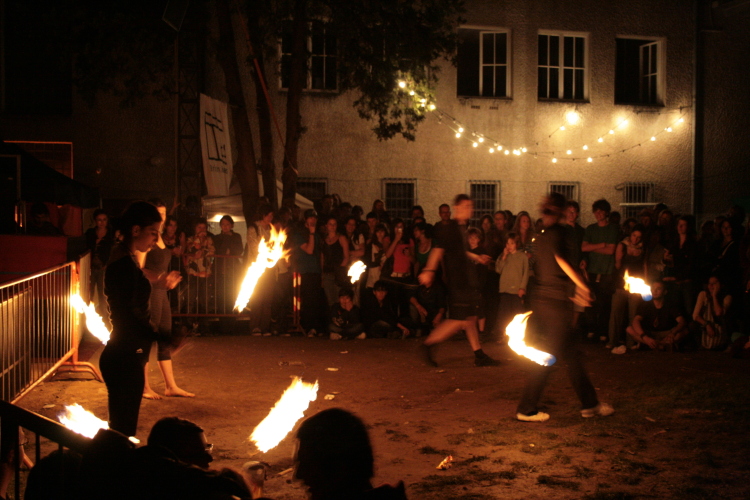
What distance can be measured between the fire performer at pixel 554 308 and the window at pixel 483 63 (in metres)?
15.7

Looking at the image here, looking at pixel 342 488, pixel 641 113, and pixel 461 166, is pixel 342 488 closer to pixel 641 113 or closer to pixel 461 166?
pixel 461 166

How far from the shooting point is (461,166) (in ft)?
72.1

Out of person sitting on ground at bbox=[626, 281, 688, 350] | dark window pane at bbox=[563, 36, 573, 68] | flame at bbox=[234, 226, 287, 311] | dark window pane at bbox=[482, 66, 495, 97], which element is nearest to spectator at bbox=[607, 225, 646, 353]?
person sitting on ground at bbox=[626, 281, 688, 350]

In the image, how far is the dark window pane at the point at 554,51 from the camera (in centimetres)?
2284

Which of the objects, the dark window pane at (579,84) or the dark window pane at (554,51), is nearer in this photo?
the dark window pane at (554,51)

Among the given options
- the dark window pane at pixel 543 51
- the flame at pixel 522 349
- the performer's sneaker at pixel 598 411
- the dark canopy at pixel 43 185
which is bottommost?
the performer's sneaker at pixel 598 411

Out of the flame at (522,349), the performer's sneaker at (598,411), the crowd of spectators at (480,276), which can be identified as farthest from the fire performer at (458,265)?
the crowd of spectators at (480,276)

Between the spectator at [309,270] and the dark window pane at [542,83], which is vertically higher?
the dark window pane at [542,83]

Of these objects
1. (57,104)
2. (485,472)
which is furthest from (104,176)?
(485,472)

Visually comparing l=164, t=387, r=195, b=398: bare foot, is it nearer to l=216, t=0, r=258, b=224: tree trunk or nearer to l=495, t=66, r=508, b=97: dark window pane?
l=216, t=0, r=258, b=224: tree trunk

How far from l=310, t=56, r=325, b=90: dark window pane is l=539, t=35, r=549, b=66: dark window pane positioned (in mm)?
6846

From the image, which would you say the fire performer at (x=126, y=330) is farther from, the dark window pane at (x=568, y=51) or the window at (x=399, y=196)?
the dark window pane at (x=568, y=51)

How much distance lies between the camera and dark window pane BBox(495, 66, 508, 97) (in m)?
22.5

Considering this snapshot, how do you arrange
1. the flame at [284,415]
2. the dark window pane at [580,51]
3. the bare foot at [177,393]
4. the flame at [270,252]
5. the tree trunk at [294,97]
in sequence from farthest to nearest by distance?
the dark window pane at [580,51] < the tree trunk at [294,97] < the flame at [270,252] < the bare foot at [177,393] < the flame at [284,415]
